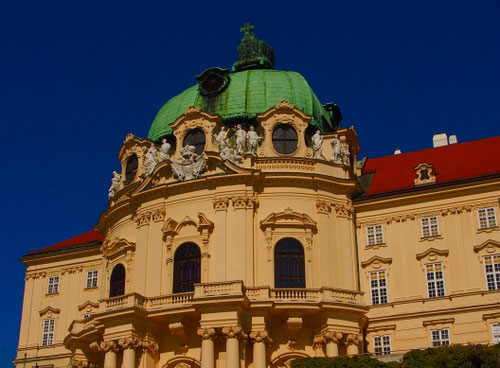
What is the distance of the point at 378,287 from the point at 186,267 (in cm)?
895

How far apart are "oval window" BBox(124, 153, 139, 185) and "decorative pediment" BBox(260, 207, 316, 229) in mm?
8524

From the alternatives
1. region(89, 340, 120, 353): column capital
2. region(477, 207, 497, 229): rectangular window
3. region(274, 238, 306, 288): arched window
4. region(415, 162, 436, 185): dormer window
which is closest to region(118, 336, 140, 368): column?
region(89, 340, 120, 353): column capital

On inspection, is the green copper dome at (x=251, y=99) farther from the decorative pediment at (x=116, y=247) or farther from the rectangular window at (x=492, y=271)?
the rectangular window at (x=492, y=271)

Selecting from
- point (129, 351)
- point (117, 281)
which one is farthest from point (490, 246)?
point (117, 281)

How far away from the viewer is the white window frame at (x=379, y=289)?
3544cm

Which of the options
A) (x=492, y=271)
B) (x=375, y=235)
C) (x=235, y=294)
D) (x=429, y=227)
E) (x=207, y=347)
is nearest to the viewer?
(x=207, y=347)

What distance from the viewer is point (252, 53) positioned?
150ft

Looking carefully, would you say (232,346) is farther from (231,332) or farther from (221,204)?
(221,204)

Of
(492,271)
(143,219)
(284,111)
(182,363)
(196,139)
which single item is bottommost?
(182,363)

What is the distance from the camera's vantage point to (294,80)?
1626 inches

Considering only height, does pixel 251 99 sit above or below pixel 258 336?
above

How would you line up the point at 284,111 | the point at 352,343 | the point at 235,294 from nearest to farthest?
the point at 235,294 < the point at 352,343 < the point at 284,111

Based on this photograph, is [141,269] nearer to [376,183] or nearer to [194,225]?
[194,225]

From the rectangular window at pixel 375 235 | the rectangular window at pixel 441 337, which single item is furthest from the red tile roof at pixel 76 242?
the rectangular window at pixel 441 337
